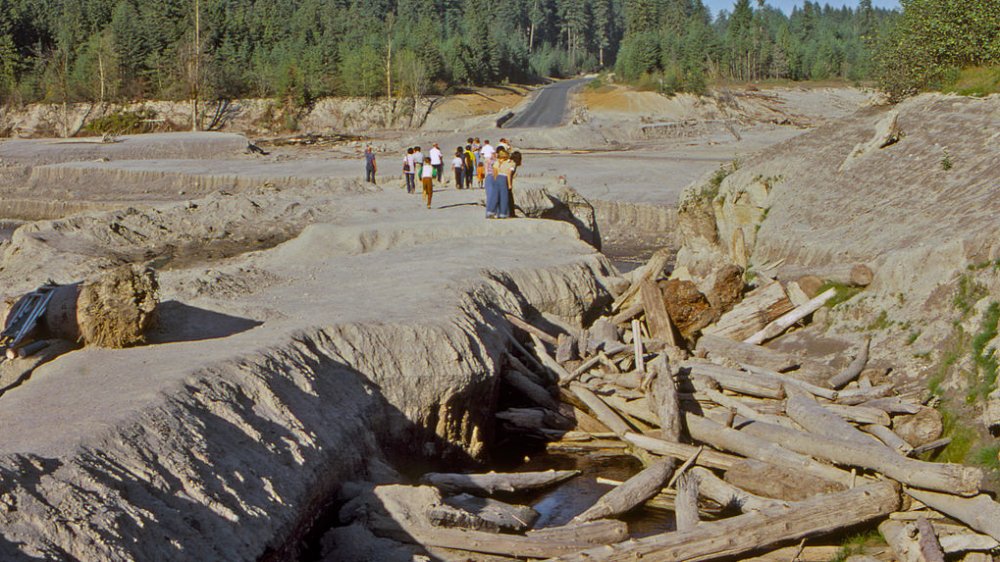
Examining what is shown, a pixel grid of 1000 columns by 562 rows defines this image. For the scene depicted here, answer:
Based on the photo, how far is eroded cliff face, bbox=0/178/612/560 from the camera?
841cm

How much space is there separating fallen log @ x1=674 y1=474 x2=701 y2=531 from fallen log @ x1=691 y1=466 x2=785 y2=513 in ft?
0.40

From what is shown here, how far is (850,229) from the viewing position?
20594 mm

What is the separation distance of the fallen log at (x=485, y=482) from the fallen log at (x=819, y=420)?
346 centimetres

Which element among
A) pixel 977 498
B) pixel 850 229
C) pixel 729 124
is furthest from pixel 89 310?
pixel 729 124

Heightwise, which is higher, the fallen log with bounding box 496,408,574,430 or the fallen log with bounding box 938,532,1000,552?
the fallen log with bounding box 938,532,1000,552

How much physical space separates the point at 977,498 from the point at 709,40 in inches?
3461

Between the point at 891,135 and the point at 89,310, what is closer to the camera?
the point at 89,310

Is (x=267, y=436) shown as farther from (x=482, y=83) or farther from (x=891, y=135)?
(x=482, y=83)

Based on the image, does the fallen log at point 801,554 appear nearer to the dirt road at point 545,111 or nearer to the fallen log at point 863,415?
the fallen log at point 863,415

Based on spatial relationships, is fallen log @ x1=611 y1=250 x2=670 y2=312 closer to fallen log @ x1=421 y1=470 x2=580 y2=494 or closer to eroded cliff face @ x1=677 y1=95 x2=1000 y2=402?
eroded cliff face @ x1=677 y1=95 x2=1000 y2=402

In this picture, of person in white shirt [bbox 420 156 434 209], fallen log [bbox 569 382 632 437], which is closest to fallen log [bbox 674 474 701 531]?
fallen log [bbox 569 382 632 437]

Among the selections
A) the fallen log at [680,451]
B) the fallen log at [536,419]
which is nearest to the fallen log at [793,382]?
the fallen log at [680,451]

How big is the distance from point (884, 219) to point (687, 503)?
9.64 metres

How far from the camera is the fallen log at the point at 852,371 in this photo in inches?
615
